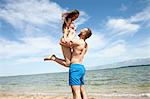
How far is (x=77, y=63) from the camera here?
24.0 feet

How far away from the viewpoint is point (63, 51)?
23.7 feet

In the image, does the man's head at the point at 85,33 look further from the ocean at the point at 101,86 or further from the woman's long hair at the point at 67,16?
the ocean at the point at 101,86

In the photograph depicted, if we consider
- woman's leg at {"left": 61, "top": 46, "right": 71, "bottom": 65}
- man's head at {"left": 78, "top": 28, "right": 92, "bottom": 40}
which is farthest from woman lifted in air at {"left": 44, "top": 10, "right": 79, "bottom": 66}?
man's head at {"left": 78, "top": 28, "right": 92, "bottom": 40}

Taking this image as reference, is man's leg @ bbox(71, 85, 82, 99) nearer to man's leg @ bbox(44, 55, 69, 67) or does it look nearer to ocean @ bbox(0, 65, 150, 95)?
man's leg @ bbox(44, 55, 69, 67)

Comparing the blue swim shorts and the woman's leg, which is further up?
the woman's leg

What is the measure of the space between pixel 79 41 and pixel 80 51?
0.94 ft

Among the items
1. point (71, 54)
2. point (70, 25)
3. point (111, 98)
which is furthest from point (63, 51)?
point (111, 98)

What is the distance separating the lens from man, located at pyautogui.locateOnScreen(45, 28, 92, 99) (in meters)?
7.17

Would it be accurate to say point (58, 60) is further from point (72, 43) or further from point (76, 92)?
point (76, 92)

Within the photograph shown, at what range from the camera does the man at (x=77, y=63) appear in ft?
23.5

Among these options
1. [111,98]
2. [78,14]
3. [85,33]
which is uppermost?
[78,14]

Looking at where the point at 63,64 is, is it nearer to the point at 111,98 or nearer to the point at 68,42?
the point at 68,42

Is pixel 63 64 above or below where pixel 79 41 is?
below

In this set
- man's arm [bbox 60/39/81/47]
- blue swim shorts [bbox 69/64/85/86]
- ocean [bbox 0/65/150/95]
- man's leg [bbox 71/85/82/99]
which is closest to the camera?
man's arm [bbox 60/39/81/47]
